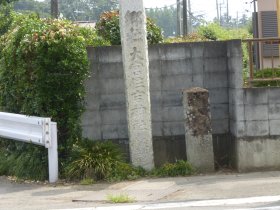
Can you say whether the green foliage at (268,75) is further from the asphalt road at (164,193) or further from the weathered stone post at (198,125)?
the asphalt road at (164,193)

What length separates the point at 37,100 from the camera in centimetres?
886

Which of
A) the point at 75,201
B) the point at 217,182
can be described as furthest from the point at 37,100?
the point at 217,182

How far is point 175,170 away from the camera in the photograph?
9.02 metres

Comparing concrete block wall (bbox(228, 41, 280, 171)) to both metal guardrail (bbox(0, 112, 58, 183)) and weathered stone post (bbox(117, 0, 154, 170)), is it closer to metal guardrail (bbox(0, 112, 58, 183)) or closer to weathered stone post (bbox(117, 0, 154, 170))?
weathered stone post (bbox(117, 0, 154, 170))

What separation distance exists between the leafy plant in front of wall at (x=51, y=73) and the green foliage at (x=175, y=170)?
4.94 feet

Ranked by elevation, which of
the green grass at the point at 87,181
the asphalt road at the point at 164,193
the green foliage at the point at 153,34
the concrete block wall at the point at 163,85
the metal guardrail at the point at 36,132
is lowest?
the asphalt road at the point at 164,193

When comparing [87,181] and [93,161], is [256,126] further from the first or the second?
[87,181]

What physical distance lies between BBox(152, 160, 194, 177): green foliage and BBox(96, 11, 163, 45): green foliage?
11.9ft

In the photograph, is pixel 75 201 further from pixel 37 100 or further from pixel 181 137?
pixel 181 137

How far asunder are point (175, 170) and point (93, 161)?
1.41 metres

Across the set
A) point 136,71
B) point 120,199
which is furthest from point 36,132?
point 120,199

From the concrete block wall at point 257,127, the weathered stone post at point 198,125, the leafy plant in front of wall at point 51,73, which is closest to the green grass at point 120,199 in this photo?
the leafy plant in front of wall at point 51,73

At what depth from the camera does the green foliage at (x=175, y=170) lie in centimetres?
898

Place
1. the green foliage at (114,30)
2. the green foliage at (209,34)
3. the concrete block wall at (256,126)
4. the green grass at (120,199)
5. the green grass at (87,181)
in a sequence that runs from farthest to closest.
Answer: the green foliage at (209,34) → the green foliage at (114,30) → the concrete block wall at (256,126) → the green grass at (87,181) → the green grass at (120,199)
